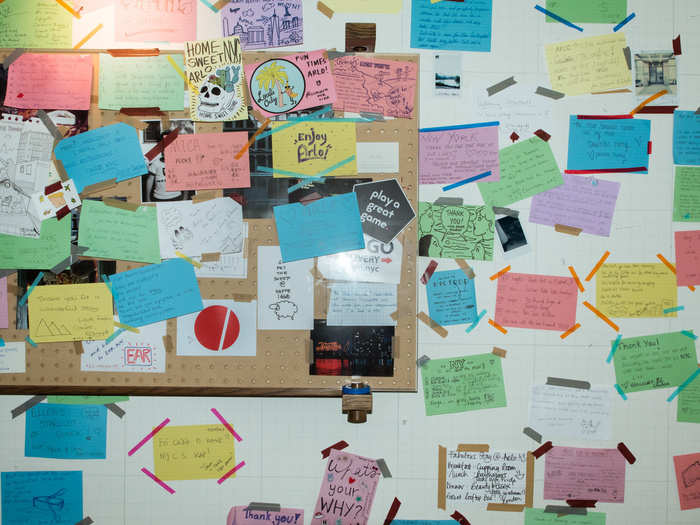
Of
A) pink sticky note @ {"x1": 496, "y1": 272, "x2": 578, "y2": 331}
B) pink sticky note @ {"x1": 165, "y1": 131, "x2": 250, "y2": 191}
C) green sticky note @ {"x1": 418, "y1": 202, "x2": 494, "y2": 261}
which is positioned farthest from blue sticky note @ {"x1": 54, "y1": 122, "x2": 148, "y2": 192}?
pink sticky note @ {"x1": 496, "y1": 272, "x2": 578, "y2": 331}

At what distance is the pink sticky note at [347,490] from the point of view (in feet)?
5.28

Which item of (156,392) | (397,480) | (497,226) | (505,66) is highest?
(505,66)

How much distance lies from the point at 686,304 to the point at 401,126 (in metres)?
1.02

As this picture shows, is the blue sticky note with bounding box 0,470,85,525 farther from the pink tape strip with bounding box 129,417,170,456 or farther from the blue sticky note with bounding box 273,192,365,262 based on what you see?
the blue sticky note with bounding box 273,192,365,262

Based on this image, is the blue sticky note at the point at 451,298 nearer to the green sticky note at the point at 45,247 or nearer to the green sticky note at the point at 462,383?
the green sticky note at the point at 462,383

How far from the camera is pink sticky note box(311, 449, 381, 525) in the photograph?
1.61 meters

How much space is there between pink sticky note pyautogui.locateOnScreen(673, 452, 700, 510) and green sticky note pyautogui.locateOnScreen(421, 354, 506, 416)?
0.59 metres

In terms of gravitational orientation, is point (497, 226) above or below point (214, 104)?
below

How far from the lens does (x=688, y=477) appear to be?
1623mm

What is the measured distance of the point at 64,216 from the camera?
5.14 feet

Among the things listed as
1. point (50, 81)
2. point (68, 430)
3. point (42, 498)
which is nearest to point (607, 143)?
point (50, 81)

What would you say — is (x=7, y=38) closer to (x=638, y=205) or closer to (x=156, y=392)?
(x=156, y=392)

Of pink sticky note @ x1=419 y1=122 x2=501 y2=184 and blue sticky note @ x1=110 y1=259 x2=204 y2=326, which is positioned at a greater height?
pink sticky note @ x1=419 y1=122 x2=501 y2=184

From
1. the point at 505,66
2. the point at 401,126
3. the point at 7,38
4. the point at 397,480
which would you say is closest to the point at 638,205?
the point at 505,66
